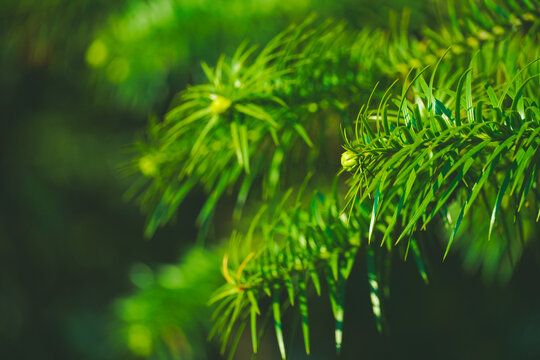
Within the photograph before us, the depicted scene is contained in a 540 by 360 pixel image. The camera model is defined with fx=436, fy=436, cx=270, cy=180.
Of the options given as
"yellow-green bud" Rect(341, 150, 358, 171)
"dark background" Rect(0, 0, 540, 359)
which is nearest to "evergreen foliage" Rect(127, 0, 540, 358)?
"yellow-green bud" Rect(341, 150, 358, 171)

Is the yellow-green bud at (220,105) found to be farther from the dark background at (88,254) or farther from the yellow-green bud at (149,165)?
the dark background at (88,254)

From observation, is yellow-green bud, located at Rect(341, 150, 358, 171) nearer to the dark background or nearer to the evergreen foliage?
the evergreen foliage

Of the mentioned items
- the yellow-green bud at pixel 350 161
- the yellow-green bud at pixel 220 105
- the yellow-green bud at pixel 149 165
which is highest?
the yellow-green bud at pixel 149 165

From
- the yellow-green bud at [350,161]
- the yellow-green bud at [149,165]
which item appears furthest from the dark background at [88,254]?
the yellow-green bud at [350,161]

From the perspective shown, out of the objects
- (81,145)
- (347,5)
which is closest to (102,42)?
(347,5)

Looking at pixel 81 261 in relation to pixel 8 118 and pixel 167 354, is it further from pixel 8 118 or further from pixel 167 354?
pixel 167 354

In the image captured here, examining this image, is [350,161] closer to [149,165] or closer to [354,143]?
[354,143]

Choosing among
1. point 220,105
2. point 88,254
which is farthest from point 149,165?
point 88,254

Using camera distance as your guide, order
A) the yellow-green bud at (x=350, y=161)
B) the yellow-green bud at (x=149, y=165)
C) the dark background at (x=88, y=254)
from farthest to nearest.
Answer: the dark background at (x=88, y=254), the yellow-green bud at (x=149, y=165), the yellow-green bud at (x=350, y=161)
